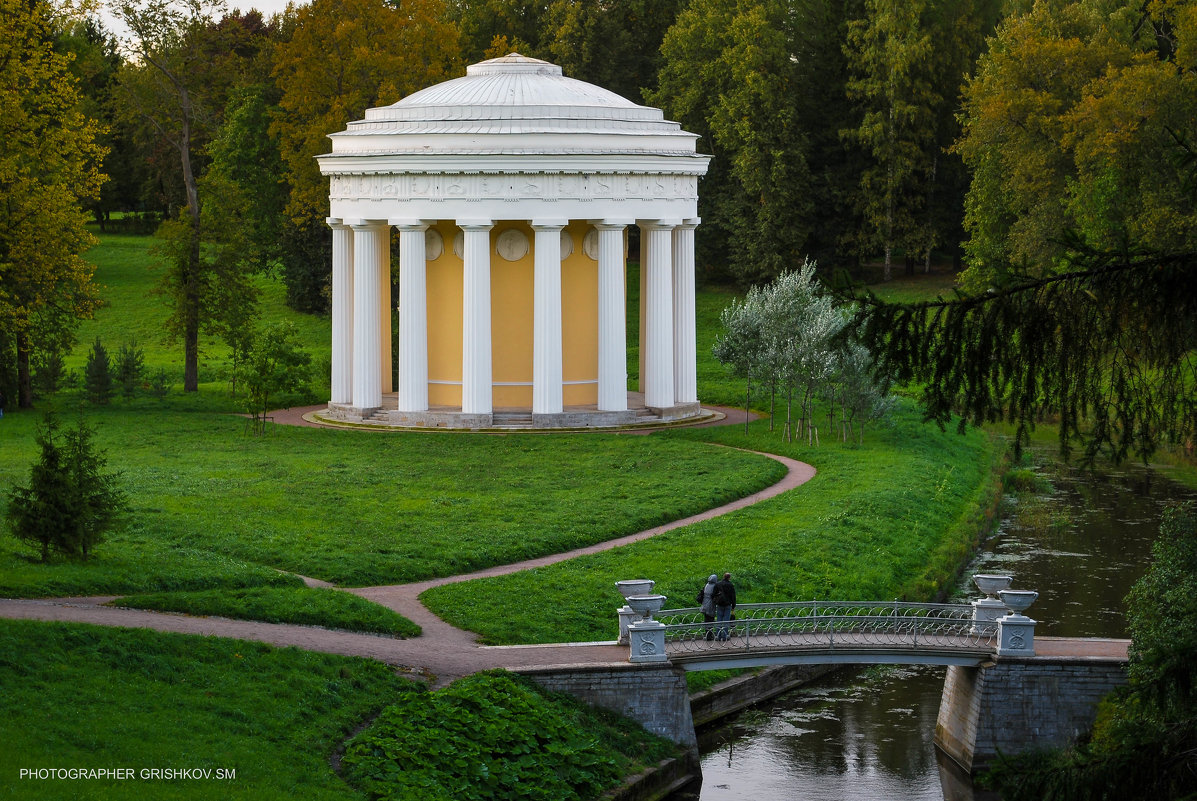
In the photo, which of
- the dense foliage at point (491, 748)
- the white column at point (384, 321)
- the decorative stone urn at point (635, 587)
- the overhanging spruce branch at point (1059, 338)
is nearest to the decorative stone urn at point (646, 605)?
the decorative stone urn at point (635, 587)

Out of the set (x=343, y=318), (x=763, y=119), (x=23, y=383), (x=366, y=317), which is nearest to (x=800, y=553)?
(x=366, y=317)

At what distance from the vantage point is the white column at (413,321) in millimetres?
48219

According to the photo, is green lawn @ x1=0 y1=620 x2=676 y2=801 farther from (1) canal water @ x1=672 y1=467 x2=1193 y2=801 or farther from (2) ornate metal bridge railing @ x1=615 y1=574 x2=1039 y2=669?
(1) canal water @ x1=672 y1=467 x2=1193 y2=801

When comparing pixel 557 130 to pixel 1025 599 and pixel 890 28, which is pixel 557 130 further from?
pixel 890 28

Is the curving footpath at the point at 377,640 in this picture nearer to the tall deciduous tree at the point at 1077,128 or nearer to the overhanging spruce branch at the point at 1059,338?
the overhanging spruce branch at the point at 1059,338

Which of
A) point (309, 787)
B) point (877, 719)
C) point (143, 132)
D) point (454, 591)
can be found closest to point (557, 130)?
point (454, 591)

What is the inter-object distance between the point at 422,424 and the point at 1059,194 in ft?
87.1

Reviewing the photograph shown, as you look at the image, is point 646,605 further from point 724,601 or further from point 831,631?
point 831,631

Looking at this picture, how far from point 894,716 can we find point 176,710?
38.1 ft

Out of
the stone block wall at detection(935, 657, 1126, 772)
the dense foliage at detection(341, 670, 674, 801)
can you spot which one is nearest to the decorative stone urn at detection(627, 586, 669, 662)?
the dense foliage at detection(341, 670, 674, 801)

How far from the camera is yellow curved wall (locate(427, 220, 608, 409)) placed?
49.2m

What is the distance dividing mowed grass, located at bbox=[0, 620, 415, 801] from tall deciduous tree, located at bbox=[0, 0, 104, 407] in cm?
2056

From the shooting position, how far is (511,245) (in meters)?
49.0

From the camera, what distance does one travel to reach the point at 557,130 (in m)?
46.8
